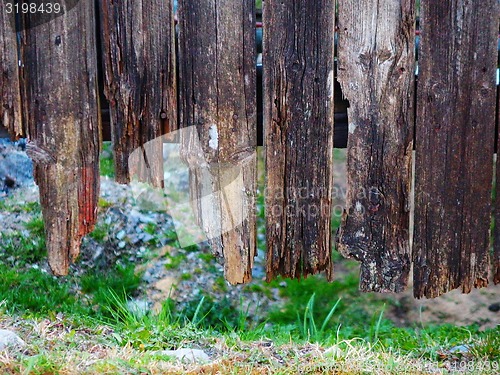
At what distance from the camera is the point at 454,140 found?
9.75 feet

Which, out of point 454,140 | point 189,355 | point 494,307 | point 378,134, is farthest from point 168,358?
point 494,307

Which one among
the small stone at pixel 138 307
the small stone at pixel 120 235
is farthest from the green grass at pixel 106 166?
the small stone at pixel 138 307

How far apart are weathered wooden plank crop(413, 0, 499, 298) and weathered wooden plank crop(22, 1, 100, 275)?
134 cm

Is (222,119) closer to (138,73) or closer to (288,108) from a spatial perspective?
(288,108)

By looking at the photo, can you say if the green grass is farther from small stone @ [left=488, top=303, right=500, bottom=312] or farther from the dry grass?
small stone @ [left=488, top=303, right=500, bottom=312]

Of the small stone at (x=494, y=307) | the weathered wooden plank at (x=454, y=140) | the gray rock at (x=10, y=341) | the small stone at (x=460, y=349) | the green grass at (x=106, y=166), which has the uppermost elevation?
the weathered wooden plank at (x=454, y=140)

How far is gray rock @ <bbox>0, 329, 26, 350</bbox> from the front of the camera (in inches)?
123

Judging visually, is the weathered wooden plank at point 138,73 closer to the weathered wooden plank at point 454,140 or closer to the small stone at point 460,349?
the weathered wooden plank at point 454,140

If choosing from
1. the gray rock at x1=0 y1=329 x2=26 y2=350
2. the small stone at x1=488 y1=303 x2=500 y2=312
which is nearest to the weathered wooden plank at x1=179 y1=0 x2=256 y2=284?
the gray rock at x1=0 y1=329 x2=26 y2=350

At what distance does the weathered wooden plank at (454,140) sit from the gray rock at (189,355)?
3.33 ft

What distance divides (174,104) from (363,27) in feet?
2.69

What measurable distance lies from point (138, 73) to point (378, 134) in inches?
39.6

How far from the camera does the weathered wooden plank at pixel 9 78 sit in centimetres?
288

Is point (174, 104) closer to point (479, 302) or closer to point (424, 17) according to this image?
point (424, 17)
